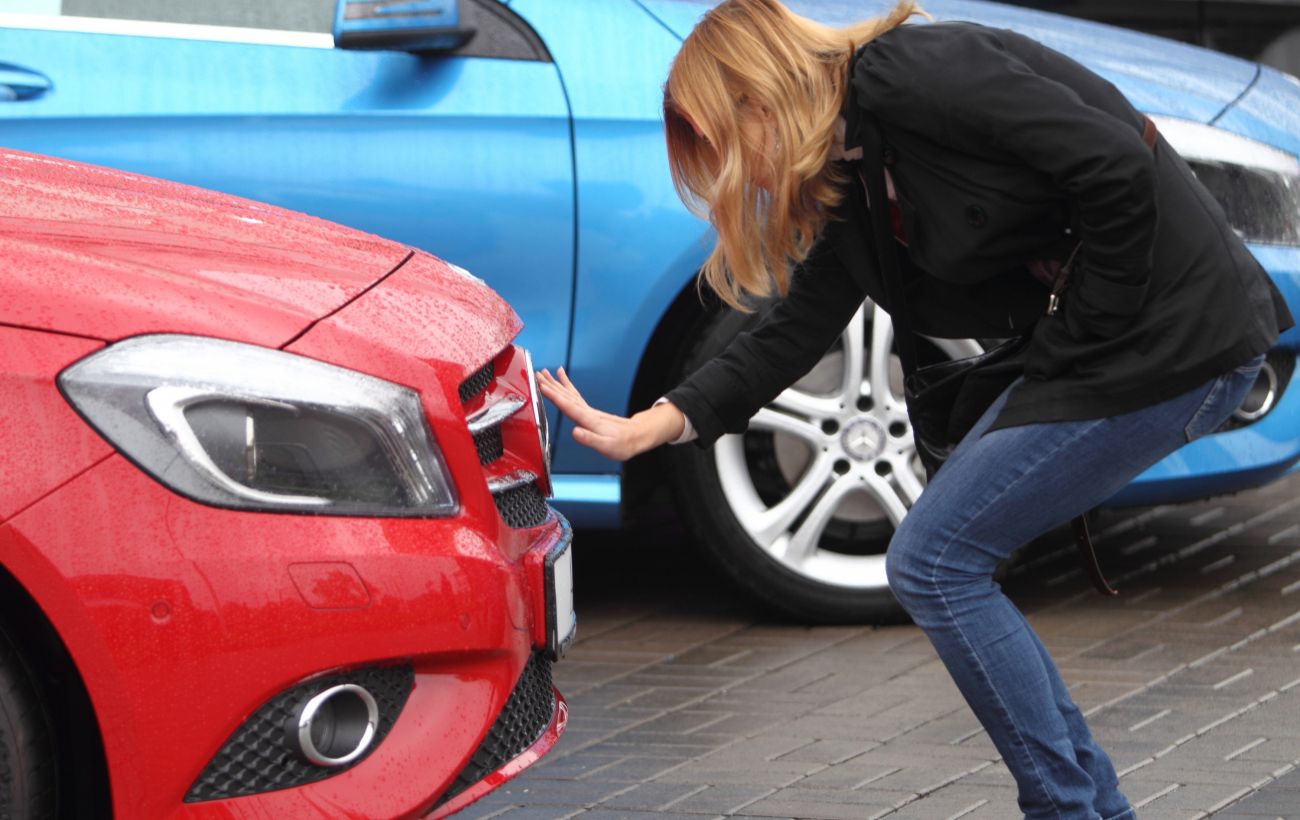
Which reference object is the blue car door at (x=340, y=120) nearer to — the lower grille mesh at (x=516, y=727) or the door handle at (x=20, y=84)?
the door handle at (x=20, y=84)

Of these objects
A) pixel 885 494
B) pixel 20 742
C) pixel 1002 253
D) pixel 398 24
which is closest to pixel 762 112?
pixel 1002 253

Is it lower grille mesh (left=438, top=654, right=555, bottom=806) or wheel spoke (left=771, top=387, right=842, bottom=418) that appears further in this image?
wheel spoke (left=771, top=387, right=842, bottom=418)

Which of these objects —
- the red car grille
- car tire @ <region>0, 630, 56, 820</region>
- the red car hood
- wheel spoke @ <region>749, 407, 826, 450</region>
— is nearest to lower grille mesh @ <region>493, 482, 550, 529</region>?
the red car grille

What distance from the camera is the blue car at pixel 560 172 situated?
4.21 meters

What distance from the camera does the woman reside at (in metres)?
2.54

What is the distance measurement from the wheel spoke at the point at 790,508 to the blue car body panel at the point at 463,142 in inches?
14.5

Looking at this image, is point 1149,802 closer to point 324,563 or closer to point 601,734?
point 601,734

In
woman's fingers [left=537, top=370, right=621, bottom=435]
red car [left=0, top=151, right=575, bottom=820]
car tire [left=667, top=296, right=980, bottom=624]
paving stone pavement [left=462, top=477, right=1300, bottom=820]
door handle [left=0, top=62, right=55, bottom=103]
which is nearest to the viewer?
red car [left=0, top=151, right=575, bottom=820]

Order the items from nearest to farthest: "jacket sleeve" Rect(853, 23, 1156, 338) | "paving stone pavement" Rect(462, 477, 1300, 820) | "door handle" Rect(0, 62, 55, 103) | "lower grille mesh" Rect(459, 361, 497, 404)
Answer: "jacket sleeve" Rect(853, 23, 1156, 338) → "lower grille mesh" Rect(459, 361, 497, 404) → "paving stone pavement" Rect(462, 477, 1300, 820) → "door handle" Rect(0, 62, 55, 103)

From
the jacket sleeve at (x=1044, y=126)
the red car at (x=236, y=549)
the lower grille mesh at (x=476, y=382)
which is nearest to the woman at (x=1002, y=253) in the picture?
the jacket sleeve at (x=1044, y=126)

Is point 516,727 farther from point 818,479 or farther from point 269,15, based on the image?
point 269,15

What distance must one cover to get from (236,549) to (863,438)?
7.60 feet

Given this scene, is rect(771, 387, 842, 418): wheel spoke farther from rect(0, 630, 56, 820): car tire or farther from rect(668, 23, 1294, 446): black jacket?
rect(0, 630, 56, 820): car tire

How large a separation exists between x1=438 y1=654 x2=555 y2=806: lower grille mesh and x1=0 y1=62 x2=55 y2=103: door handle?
6.75 feet
